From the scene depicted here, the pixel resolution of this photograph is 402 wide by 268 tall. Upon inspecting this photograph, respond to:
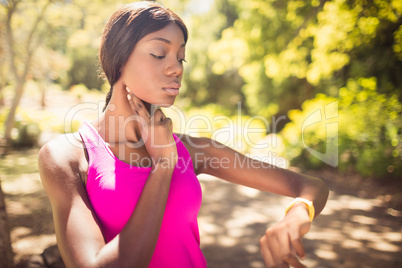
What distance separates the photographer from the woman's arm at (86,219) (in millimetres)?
1168

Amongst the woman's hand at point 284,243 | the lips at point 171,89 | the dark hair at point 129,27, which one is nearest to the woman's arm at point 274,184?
the woman's hand at point 284,243

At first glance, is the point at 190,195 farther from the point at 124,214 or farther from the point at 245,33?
the point at 245,33

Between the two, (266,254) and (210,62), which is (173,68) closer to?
(266,254)

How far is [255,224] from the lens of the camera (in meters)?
5.92

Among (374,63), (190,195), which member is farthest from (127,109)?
(374,63)

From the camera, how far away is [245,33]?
1003 cm

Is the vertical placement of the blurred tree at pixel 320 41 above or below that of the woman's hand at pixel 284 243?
above

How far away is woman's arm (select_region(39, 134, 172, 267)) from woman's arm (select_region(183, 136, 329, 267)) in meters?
0.46

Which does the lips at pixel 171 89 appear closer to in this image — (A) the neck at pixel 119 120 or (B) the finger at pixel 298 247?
(A) the neck at pixel 119 120

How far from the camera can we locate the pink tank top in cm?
138

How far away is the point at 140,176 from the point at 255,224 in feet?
16.1

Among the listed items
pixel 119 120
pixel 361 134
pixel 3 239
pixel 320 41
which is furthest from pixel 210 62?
pixel 119 120

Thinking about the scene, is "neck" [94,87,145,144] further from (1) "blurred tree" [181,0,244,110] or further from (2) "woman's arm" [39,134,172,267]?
(1) "blurred tree" [181,0,244,110]

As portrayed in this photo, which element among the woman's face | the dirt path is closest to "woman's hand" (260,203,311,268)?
the woman's face
